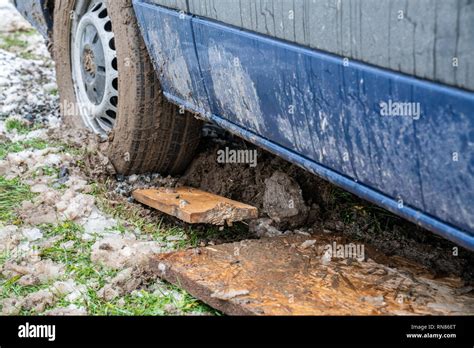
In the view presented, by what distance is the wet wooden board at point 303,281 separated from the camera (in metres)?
2.72

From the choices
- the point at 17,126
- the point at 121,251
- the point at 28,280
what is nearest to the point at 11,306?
the point at 28,280

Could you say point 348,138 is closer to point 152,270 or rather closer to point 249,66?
point 249,66

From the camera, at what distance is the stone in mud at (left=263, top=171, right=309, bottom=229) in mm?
3521

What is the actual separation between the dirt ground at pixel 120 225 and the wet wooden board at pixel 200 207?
0.12 m

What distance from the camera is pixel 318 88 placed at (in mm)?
2660

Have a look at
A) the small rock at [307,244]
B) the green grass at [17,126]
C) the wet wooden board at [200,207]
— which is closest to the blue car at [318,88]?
the wet wooden board at [200,207]

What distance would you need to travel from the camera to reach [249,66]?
2.97 metres

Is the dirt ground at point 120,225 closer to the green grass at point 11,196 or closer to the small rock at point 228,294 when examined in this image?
the green grass at point 11,196

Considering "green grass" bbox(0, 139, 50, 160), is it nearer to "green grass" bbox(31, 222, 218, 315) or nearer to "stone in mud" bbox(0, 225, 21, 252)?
"stone in mud" bbox(0, 225, 21, 252)

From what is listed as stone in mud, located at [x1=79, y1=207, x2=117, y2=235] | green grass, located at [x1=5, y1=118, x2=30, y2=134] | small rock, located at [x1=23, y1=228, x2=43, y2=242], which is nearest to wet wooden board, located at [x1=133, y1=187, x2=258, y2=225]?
stone in mud, located at [x1=79, y1=207, x2=117, y2=235]

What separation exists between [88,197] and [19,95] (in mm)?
1790
